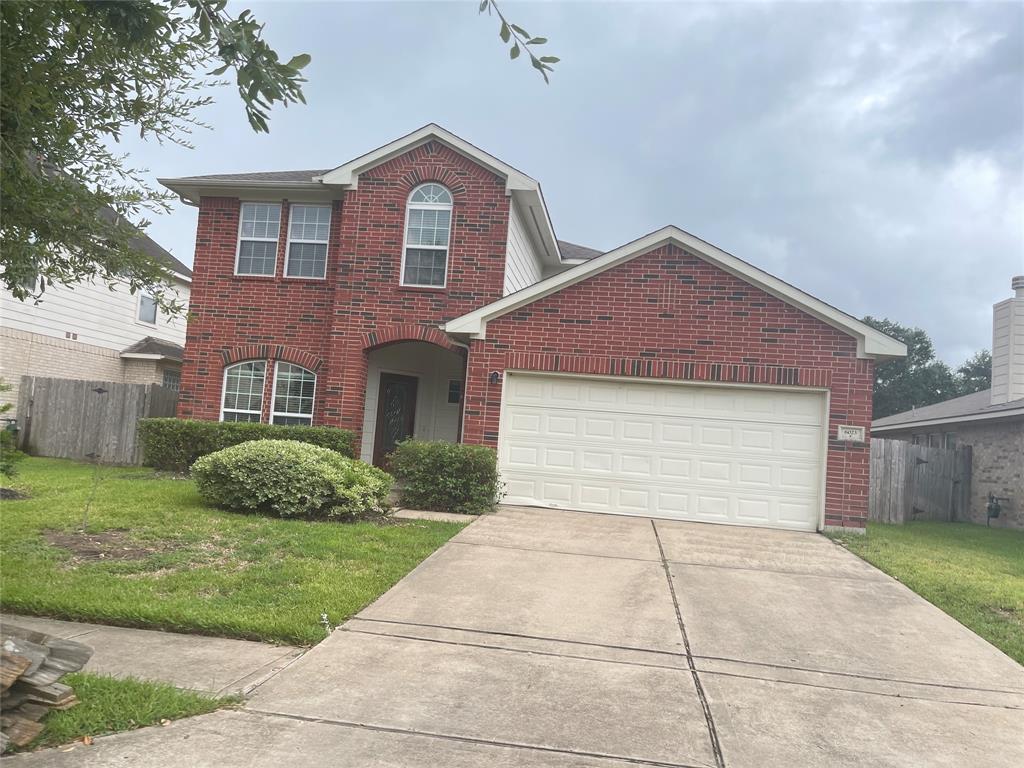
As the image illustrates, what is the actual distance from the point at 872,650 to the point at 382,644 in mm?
3625

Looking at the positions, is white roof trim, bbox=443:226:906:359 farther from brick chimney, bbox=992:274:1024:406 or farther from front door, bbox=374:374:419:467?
brick chimney, bbox=992:274:1024:406

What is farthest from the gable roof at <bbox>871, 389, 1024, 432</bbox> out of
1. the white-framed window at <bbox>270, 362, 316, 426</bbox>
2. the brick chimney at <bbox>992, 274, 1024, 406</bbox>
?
the white-framed window at <bbox>270, 362, 316, 426</bbox>

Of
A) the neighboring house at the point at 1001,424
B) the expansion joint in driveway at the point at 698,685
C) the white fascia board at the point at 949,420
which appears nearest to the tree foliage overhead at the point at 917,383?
the white fascia board at the point at 949,420

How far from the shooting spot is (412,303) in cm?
1310

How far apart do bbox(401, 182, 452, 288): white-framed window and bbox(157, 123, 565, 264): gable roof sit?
847mm

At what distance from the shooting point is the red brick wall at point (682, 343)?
10609 millimetres

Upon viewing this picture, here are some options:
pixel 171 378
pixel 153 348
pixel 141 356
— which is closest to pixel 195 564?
pixel 141 356

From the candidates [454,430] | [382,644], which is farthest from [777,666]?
[454,430]

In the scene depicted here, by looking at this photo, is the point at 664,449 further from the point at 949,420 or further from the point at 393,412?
the point at 949,420

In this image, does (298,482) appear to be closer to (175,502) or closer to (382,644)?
(175,502)

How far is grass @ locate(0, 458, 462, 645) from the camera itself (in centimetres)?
504

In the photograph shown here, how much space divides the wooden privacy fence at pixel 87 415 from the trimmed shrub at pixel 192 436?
196cm

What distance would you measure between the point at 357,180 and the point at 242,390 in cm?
471

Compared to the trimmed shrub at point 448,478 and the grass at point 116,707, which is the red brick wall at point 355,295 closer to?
the trimmed shrub at point 448,478
